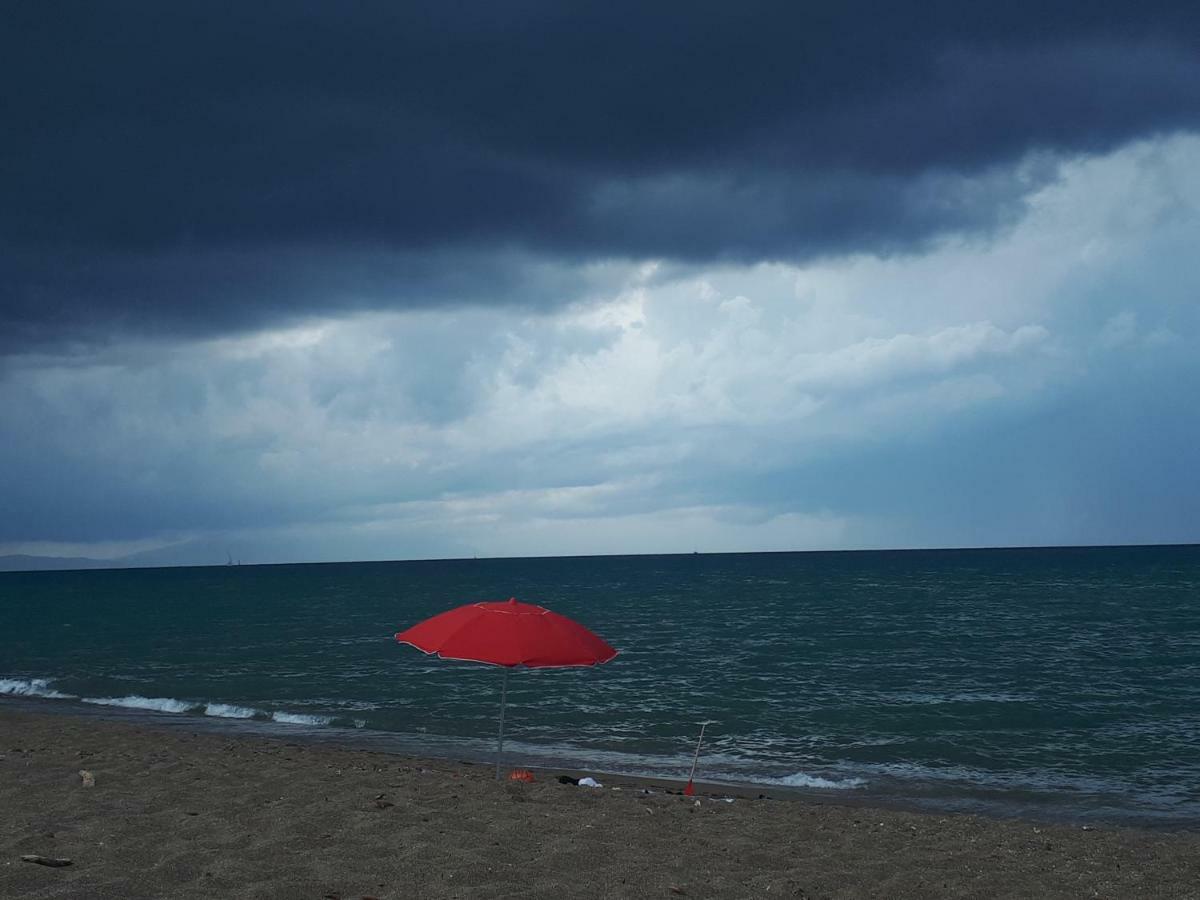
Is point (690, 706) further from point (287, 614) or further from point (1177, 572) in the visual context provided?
point (1177, 572)

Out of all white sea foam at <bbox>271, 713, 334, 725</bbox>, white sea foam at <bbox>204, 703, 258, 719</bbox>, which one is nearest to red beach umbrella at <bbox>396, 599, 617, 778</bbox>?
white sea foam at <bbox>271, 713, 334, 725</bbox>

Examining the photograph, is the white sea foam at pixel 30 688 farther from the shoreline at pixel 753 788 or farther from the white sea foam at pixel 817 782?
the white sea foam at pixel 817 782

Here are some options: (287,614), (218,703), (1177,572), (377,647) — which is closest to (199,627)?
(287,614)

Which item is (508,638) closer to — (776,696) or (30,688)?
(776,696)

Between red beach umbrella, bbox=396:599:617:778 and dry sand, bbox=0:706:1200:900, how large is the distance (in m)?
1.96

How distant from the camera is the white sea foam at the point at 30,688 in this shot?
31.0 metres

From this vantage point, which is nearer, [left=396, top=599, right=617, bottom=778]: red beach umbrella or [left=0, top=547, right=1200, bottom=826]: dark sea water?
[left=396, top=599, right=617, bottom=778]: red beach umbrella

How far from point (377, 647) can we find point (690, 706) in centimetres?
2243

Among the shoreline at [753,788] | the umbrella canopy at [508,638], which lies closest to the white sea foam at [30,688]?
the shoreline at [753,788]

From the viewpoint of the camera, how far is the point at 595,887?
9.55m

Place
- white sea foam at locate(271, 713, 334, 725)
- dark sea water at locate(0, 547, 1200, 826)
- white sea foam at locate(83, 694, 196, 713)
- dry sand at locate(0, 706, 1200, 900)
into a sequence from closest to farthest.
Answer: dry sand at locate(0, 706, 1200, 900) < dark sea water at locate(0, 547, 1200, 826) < white sea foam at locate(271, 713, 334, 725) < white sea foam at locate(83, 694, 196, 713)

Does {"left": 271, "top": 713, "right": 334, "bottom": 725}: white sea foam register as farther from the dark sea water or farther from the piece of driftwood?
the piece of driftwood

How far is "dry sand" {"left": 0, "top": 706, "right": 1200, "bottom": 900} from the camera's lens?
30.8ft

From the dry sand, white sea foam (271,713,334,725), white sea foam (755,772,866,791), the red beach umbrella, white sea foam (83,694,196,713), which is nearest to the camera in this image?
the dry sand
